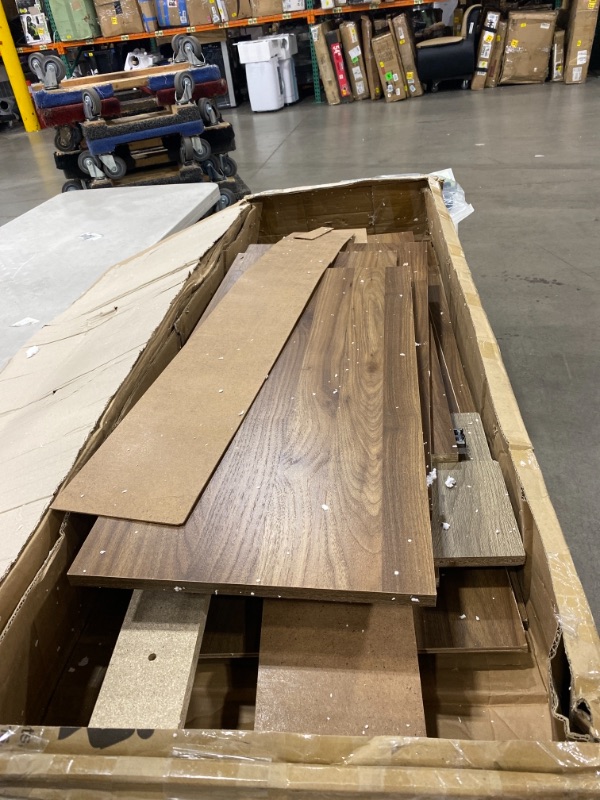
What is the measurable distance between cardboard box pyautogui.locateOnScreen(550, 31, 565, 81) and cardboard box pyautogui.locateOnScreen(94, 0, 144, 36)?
14.8ft

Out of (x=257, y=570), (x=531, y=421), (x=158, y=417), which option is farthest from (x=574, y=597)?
(x=531, y=421)

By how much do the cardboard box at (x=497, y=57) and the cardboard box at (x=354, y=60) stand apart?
1.33 meters

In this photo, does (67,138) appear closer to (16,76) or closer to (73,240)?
(73,240)

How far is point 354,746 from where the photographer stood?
50 centimetres

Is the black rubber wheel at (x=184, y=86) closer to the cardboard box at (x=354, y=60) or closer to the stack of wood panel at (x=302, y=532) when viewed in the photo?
the stack of wood panel at (x=302, y=532)

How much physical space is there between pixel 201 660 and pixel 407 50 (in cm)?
662

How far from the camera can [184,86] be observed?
11.4ft

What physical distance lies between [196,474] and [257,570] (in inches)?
8.3

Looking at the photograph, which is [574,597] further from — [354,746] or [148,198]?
[148,198]

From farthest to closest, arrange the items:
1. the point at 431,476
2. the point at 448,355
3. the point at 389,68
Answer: the point at 389,68 < the point at 448,355 < the point at 431,476

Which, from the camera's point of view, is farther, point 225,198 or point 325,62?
point 325,62

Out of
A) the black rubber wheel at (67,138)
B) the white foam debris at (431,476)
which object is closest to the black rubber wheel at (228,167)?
the black rubber wheel at (67,138)

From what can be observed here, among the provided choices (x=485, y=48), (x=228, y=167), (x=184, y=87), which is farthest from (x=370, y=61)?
(x=184, y=87)

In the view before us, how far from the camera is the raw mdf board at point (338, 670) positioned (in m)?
0.69
